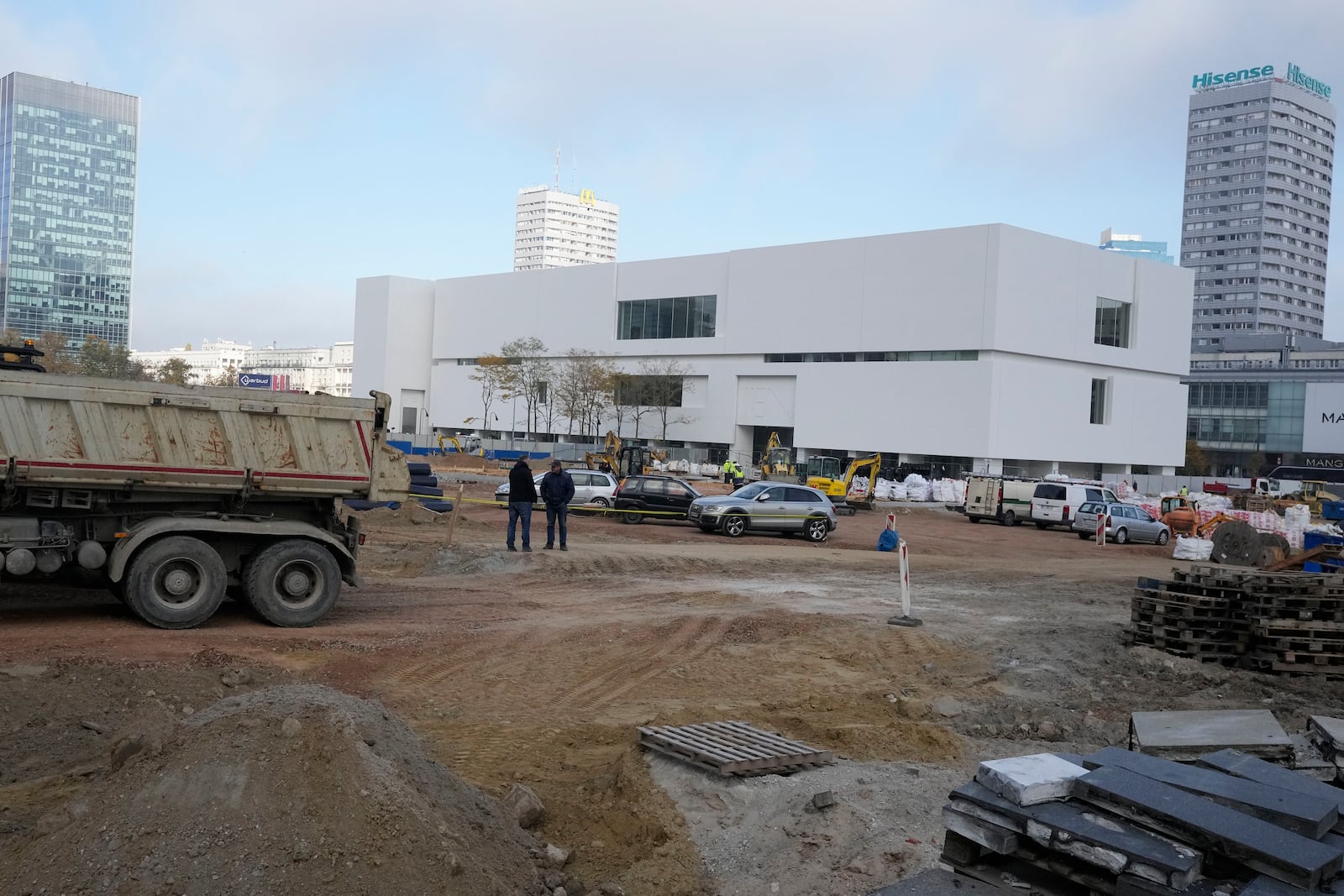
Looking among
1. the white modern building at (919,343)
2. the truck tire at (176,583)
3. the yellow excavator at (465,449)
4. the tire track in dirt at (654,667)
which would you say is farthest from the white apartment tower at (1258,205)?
the truck tire at (176,583)

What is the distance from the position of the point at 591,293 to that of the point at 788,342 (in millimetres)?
18383

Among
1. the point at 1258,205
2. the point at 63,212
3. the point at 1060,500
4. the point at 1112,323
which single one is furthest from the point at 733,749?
the point at 63,212

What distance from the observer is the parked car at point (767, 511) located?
27.0m

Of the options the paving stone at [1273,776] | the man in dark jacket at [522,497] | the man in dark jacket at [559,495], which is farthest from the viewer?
the man in dark jacket at [559,495]

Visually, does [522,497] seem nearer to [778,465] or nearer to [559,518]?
[559,518]

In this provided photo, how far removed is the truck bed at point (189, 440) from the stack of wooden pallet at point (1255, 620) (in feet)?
30.8

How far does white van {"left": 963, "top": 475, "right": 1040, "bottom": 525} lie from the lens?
37781 mm

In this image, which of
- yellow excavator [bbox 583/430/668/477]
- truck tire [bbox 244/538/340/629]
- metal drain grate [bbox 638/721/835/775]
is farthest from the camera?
yellow excavator [bbox 583/430/668/477]

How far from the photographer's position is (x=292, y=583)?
12289mm

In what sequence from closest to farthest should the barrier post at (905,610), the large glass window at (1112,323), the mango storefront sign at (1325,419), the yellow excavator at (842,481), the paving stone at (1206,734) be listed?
1. the paving stone at (1206,734)
2. the barrier post at (905,610)
3. the yellow excavator at (842,481)
4. the large glass window at (1112,323)
5. the mango storefront sign at (1325,419)

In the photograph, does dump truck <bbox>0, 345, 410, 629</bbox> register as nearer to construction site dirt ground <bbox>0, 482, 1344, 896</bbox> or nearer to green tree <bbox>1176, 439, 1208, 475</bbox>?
construction site dirt ground <bbox>0, 482, 1344, 896</bbox>

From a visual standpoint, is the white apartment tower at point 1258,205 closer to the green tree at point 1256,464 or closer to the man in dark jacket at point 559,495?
the green tree at point 1256,464

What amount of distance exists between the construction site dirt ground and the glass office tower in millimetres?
150813

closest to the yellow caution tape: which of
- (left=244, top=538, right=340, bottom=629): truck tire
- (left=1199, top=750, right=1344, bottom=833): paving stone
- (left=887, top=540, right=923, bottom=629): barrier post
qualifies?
(left=887, top=540, right=923, bottom=629): barrier post
